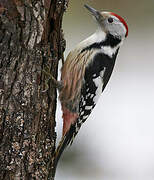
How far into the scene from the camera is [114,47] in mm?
3967

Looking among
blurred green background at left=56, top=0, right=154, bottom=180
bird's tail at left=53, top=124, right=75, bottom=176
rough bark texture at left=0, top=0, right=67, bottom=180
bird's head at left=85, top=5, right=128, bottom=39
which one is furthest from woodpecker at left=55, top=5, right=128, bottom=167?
blurred green background at left=56, top=0, right=154, bottom=180

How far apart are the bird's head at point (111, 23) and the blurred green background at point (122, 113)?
1447 mm

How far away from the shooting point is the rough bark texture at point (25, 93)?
116 inches

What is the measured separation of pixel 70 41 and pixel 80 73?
324 centimetres

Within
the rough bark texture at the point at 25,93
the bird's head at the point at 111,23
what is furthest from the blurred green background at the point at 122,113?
the rough bark texture at the point at 25,93

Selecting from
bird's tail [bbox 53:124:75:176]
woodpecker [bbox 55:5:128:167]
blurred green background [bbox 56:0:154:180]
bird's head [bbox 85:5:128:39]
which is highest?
bird's head [bbox 85:5:128:39]

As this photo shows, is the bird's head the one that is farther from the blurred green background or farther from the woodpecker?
the blurred green background

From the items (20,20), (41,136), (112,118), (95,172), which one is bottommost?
(95,172)

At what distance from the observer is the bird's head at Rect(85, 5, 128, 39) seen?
3.92 metres

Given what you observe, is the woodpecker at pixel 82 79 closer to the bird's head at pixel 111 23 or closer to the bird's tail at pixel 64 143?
the bird's tail at pixel 64 143

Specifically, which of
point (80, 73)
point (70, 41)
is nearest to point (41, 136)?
point (80, 73)

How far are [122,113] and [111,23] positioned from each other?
285 cm

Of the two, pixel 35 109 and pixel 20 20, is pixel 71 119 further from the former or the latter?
pixel 20 20

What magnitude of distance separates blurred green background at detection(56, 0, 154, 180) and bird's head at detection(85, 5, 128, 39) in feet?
4.75
